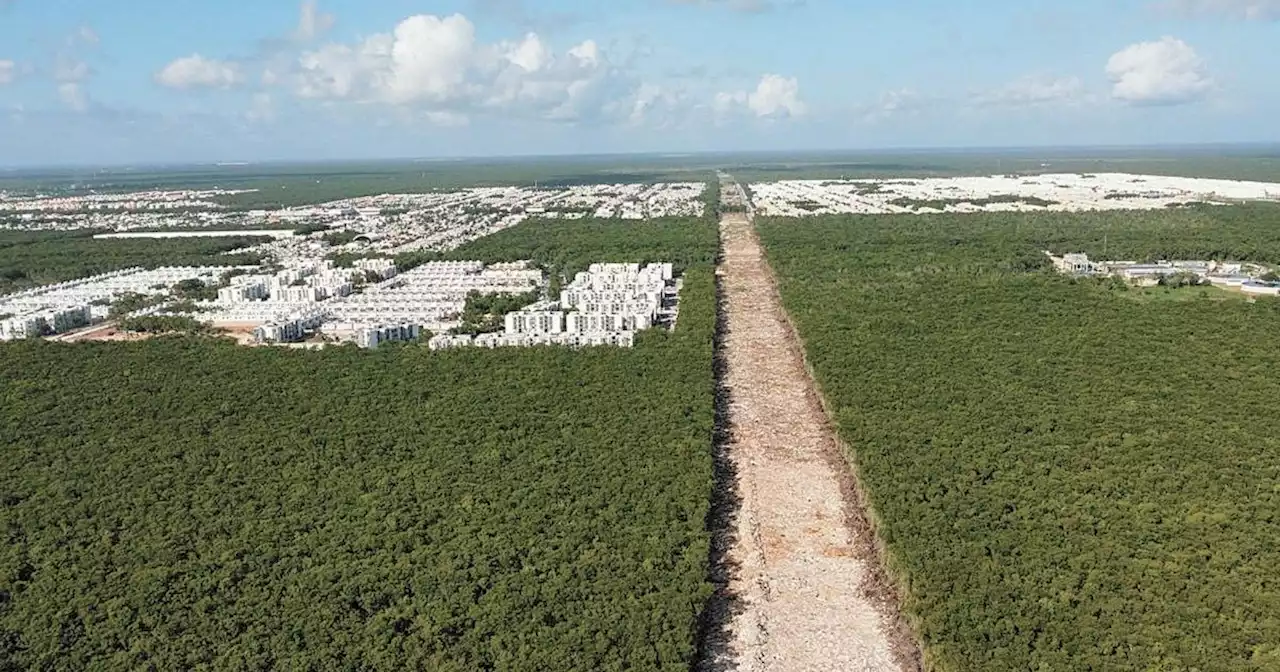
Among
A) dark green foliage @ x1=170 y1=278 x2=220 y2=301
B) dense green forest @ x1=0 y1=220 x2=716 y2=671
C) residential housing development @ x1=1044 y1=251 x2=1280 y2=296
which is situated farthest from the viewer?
dark green foliage @ x1=170 y1=278 x2=220 y2=301

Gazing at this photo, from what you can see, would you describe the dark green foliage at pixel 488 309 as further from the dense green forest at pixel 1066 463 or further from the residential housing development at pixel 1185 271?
the residential housing development at pixel 1185 271

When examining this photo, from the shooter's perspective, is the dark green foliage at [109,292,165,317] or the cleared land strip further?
the dark green foliage at [109,292,165,317]

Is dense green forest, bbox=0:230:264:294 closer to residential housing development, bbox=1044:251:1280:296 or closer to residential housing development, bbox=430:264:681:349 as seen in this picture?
residential housing development, bbox=430:264:681:349

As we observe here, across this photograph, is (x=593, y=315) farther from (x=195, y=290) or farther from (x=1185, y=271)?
(x=1185, y=271)

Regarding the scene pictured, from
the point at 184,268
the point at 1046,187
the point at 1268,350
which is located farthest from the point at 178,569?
the point at 1046,187

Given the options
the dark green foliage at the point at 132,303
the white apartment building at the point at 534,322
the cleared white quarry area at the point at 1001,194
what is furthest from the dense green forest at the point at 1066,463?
the cleared white quarry area at the point at 1001,194

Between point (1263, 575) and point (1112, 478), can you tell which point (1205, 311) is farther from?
point (1263, 575)

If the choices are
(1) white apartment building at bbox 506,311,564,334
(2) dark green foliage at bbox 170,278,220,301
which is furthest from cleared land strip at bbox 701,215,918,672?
(2) dark green foliage at bbox 170,278,220,301

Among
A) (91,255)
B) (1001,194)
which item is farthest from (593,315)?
(1001,194)
